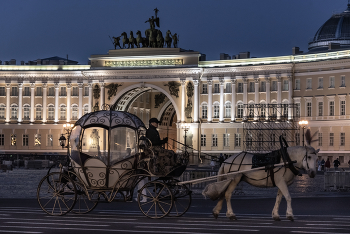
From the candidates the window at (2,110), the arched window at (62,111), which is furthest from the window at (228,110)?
the window at (2,110)

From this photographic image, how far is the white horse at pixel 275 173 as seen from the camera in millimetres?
14570

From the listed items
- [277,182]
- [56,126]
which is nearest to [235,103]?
[56,126]

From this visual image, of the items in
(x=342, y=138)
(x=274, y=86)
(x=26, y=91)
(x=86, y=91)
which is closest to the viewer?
(x=342, y=138)

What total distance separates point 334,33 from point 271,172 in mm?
61485

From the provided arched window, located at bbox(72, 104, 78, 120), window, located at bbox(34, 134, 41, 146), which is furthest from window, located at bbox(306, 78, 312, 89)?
window, located at bbox(34, 134, 41, 146)

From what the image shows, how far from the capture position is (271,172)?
14.8m

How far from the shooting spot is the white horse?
14.6 m

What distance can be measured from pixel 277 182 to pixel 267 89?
5527cm

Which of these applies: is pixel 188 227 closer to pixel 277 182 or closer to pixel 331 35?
pixel 277 182

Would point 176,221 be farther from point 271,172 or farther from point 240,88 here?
point 240,88

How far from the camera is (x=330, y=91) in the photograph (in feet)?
215

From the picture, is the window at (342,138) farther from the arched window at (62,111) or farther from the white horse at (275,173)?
the white horse at (275,173)

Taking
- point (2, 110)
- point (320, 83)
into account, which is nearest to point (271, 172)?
point (320, 83)

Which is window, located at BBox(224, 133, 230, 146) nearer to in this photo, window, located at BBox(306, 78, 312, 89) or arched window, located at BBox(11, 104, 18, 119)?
window, located at BBox(306, 78, 312, 89)
